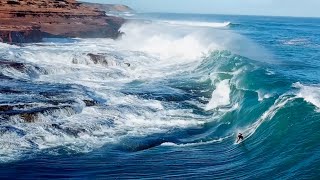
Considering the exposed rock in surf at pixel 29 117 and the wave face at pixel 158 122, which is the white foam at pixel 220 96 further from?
the exposed rock in surf at pixel 29 117

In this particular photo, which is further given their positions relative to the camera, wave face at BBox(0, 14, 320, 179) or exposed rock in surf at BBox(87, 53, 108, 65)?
exposed rock in surf at BBox(87, 53, 108, 65)

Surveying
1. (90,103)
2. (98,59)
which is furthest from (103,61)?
(90,103)

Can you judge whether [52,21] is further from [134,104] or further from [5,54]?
[134,104]

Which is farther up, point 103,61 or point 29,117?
point 103,61

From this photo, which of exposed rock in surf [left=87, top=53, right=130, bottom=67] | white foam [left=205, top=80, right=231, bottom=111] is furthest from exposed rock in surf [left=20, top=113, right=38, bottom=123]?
exposed rock in surf [left=87, top=53, right=130, bottom=67]

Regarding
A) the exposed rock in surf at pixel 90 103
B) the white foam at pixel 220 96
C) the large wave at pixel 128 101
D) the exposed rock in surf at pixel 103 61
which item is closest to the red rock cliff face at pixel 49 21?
the large wave at pixel 128 101

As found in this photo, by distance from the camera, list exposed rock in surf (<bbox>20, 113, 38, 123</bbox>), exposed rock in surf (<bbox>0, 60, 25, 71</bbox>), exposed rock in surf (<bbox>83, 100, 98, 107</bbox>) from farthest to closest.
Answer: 1. exposed rock in surf (<bbox>0, 60, 25, 71</bbox>)
2. exposed rock in surf (<bbox>83, 100, 98, 107</bbox>)
3. exposed rock in surf (<bbox>20, 113, 38, 123</bbox>)

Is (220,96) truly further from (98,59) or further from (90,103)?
(98,59)

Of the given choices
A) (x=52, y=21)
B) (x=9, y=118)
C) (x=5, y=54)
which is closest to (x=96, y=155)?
(x=9, y=118)

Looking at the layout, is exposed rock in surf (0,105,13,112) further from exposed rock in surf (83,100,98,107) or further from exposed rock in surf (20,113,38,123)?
exposed rock in surf (83,100,98,107)
